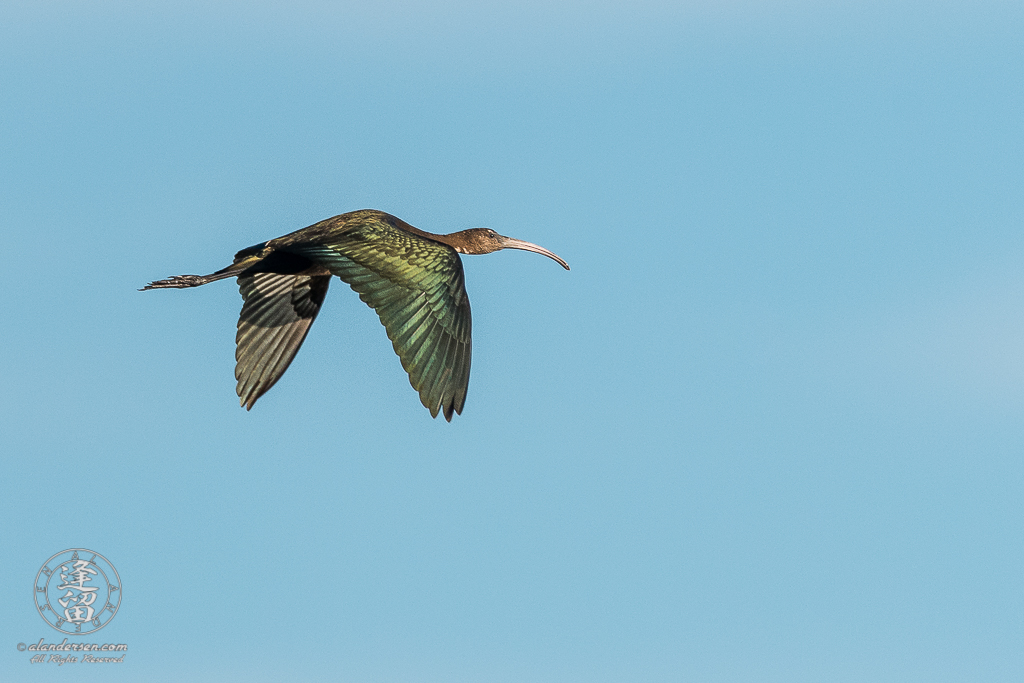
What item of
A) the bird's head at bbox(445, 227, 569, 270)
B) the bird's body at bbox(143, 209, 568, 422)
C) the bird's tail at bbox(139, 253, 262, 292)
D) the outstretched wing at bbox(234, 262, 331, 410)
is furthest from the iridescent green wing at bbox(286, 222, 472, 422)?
the bird's head at bbox(445, 227, 569, 270)

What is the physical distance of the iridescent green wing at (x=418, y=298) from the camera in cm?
2081

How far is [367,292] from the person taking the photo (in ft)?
70.6

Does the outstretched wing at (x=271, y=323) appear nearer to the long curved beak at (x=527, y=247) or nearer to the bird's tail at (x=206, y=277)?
the bird's tail at (x=206, y=277)

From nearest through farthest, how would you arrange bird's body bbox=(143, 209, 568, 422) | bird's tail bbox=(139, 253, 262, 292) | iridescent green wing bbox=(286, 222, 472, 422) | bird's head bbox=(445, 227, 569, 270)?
1. iridescent green wing bbox=(286, 222, 472, 422)
2. bird's body bbox=(143, 209, 568, 422)
3. bird's tail bbox=(139, 253, 262, 292)
4. bird's head bbox=(445, 227, 569, 270)

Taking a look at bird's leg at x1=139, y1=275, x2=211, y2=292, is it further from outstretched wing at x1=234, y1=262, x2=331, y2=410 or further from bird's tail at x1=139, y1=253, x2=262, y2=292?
outstretched wing at x1=234, y1=262, x2=331, y2=410

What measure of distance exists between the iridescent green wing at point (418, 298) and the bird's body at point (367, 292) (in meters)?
0.02

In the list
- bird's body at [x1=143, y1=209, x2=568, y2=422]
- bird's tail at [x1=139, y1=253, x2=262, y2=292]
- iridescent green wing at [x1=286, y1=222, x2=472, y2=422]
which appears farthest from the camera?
bird's tail at [x1=139, y1=253, x2=262, y2=292]

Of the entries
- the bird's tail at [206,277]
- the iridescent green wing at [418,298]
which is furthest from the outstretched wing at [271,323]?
the iridescent green wing at [418,298]

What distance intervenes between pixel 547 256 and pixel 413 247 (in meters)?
7.06

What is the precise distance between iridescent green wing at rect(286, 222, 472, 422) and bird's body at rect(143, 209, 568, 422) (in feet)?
0.05

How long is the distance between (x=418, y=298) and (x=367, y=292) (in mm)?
806

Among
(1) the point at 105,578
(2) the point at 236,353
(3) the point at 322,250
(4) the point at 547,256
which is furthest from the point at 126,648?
(4) the point at 547,256

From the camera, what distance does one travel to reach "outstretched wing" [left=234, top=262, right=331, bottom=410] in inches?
1049

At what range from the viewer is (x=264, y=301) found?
2720cm
